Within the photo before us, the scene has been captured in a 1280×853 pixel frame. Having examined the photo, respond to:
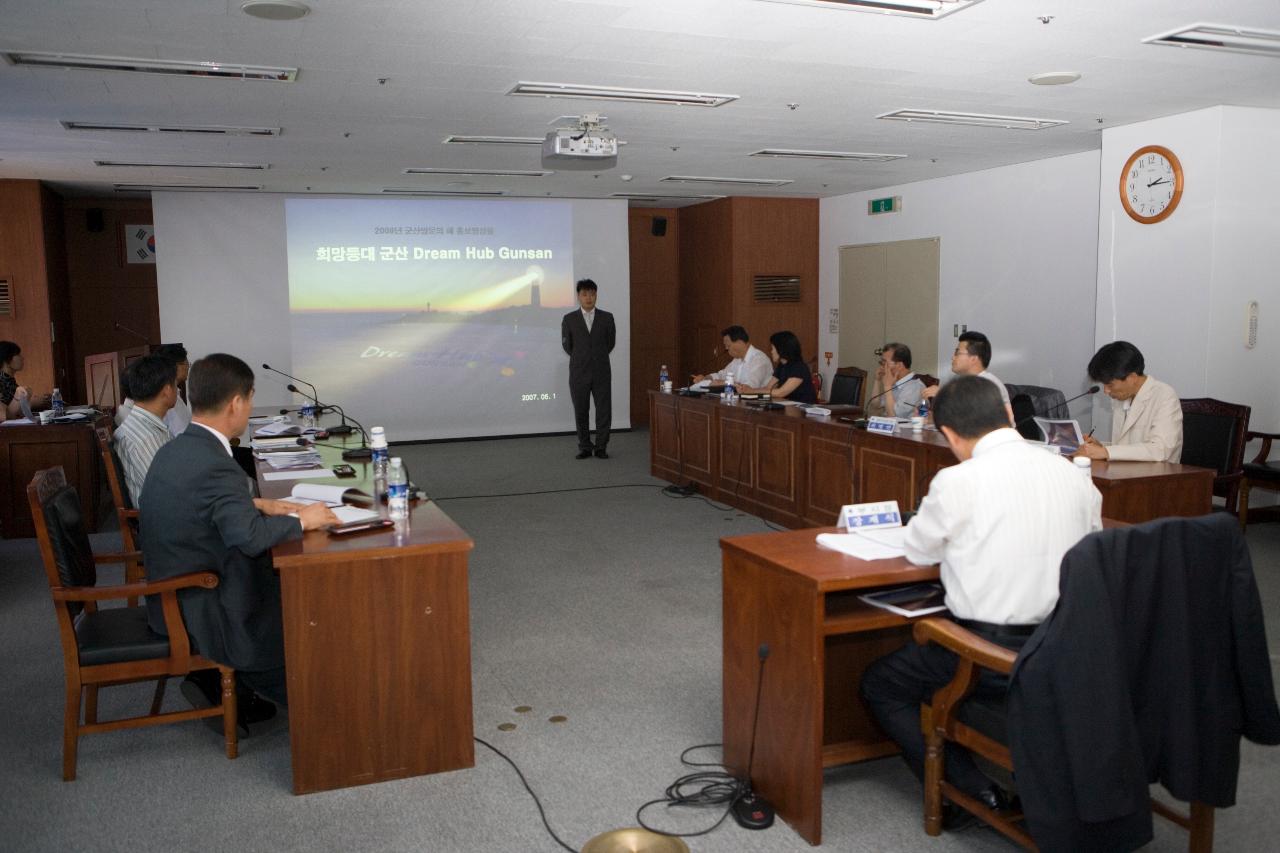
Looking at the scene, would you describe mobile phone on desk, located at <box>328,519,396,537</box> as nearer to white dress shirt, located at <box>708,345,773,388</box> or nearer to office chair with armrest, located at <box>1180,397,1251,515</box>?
office chair with armrest, located at <box>1180,397,1251,515</box>

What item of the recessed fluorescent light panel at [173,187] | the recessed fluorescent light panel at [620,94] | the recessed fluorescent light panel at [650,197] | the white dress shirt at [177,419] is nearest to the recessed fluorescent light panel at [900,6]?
the recessed fluorescent light panel at [620,94]

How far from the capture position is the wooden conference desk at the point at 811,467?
13.5 feet

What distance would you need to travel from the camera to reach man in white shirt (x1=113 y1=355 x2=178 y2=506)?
3951 millimetres

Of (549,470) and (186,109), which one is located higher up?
(186,109)

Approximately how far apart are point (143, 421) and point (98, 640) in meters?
1.32

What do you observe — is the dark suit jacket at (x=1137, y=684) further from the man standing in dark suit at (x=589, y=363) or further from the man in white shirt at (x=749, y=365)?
the man standing in dark suit at (x=589, y=363)

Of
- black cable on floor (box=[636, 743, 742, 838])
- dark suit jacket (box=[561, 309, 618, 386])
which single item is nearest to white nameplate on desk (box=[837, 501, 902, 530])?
black cable on floor (box=[636, 743, 742, 838])

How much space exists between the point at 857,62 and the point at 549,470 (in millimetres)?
4818

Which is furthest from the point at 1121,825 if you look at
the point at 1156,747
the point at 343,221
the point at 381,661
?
the point at 343,221

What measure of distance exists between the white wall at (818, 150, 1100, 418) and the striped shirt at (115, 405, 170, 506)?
21.4 feet

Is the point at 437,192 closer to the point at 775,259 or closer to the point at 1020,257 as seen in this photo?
the point at 775,259

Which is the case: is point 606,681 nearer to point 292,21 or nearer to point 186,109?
point 292,21

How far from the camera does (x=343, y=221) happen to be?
33.3 ft

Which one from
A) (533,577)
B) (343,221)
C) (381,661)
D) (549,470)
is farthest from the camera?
(343,221)
